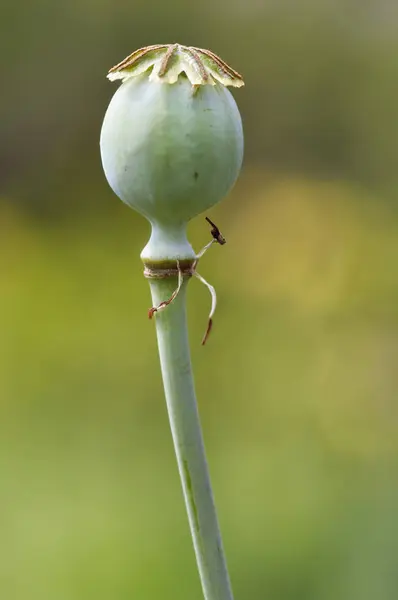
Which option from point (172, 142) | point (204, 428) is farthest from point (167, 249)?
point (204, 428)

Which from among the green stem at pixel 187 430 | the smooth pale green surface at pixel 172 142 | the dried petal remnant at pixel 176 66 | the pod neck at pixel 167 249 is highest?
the dried petal remnant at pixel 176 66

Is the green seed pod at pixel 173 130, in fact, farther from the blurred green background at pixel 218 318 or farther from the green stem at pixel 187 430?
the blurred green background at pixel 218 318

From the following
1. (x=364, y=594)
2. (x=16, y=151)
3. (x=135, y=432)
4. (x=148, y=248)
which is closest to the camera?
(x=148, y=248)

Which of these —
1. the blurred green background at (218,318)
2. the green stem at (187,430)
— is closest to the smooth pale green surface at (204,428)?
the blurred green background at (218,318)

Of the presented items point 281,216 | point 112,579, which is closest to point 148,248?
point 112,579

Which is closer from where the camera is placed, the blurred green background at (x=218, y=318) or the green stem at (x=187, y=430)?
the green stem at (x=187, y=430)

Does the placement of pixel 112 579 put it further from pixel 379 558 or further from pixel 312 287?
pixel 312 287

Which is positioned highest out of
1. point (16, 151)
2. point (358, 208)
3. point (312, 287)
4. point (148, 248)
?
point (16, 151)
